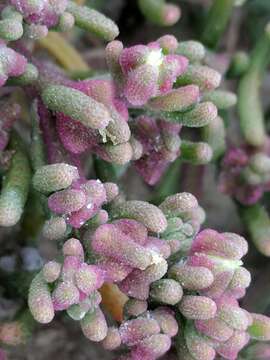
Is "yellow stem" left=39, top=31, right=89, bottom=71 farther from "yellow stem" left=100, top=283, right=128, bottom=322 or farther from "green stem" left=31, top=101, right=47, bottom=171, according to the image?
"yellow stem" left=100, top=283, right=128, bottom=322

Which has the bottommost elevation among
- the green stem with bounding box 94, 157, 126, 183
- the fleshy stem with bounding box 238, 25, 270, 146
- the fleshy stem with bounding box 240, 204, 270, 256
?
the fleshy stem with bounding box 240, 204, 270, 256

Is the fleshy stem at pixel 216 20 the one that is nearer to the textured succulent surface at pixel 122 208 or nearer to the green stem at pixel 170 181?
the textured succulent surface at pixel 122 208

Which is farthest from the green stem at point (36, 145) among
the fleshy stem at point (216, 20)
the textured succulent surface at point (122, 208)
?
the fleshy stem at point (216, 20)

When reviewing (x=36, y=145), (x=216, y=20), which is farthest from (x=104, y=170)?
(x=216, y=20)

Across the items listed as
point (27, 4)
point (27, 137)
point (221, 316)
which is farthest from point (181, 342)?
point (27, 137)

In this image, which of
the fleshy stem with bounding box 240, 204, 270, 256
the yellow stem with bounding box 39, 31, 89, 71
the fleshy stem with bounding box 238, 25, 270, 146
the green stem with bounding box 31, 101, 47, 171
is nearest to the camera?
the green stem with bounding box 31, 101, 47, 171

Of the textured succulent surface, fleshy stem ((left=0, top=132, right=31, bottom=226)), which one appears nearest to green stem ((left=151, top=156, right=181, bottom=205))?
the textured succulent surface

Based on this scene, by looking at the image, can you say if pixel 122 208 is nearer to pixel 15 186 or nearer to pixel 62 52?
pixel 15 186
